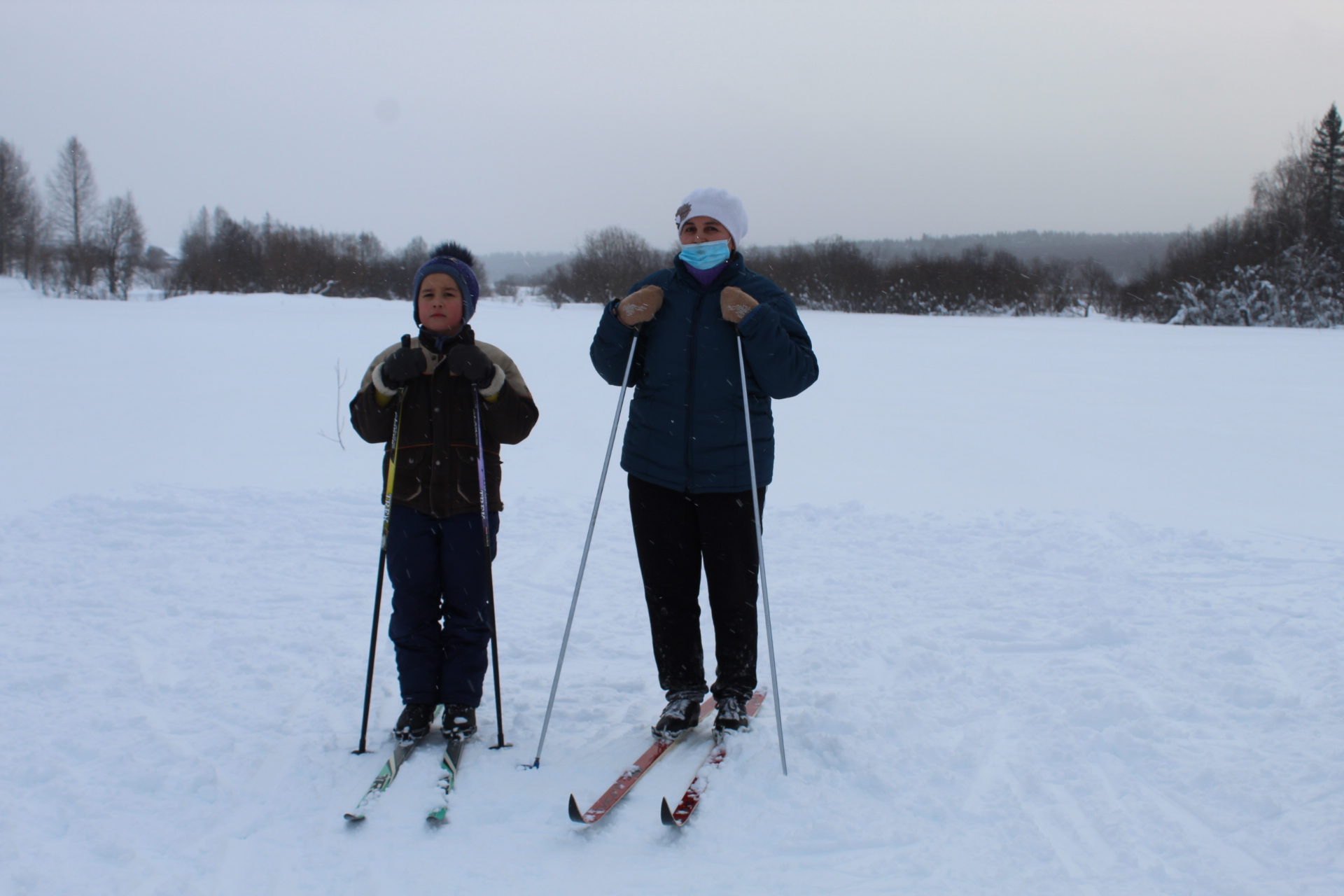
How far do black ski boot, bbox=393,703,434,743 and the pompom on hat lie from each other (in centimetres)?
132

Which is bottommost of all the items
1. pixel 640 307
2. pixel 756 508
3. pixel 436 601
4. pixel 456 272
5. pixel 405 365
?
pixel 436 601

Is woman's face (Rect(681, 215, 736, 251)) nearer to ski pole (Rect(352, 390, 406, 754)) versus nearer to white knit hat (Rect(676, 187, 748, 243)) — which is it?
white knit hat (Rect(676, 187, 748, 243))

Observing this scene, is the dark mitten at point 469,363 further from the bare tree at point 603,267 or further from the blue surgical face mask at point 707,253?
the bare tree at point 603,267

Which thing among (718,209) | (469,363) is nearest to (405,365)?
(469,363)

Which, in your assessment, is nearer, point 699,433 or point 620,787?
point 620,787

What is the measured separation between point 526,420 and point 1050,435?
7.61 metres

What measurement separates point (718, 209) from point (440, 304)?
999mm

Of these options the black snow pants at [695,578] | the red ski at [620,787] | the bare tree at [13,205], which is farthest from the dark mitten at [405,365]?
the bare tree at [13,205]

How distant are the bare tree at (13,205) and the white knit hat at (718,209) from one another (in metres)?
48.5

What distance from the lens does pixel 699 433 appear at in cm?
271

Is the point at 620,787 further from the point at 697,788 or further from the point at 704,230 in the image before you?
the point at 704,230

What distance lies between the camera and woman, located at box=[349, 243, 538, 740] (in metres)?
2.72

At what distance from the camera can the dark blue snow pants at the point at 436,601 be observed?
274 cm

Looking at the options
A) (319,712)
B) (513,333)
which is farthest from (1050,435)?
(513,333)
